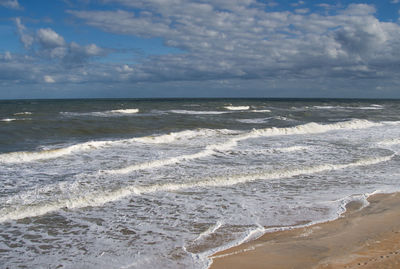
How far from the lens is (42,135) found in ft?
62.1

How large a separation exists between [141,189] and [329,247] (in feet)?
15.6

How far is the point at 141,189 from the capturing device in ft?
28.5

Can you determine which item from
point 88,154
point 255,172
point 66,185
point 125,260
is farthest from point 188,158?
point 125,260

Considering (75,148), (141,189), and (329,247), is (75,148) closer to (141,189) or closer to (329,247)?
(141,189)

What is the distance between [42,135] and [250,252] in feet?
54.1

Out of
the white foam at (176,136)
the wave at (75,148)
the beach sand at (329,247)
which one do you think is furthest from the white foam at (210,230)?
the white foam at (176,136)

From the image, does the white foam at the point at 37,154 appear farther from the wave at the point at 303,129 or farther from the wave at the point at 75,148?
the wave at the point at 303,129

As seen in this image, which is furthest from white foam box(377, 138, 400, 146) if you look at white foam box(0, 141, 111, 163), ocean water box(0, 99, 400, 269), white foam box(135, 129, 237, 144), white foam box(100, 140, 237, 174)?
white foam box(0, 141, 111, 163)

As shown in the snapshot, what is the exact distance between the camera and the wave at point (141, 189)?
693 cm

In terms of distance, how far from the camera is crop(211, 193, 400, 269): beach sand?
4770 mm

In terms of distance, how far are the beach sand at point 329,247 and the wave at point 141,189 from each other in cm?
345

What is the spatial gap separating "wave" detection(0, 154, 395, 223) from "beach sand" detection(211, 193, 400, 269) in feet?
11.3

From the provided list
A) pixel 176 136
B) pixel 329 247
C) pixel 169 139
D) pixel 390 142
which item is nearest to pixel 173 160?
pixel 169 139

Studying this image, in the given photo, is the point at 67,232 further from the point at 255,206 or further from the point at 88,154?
the point at 88,154
